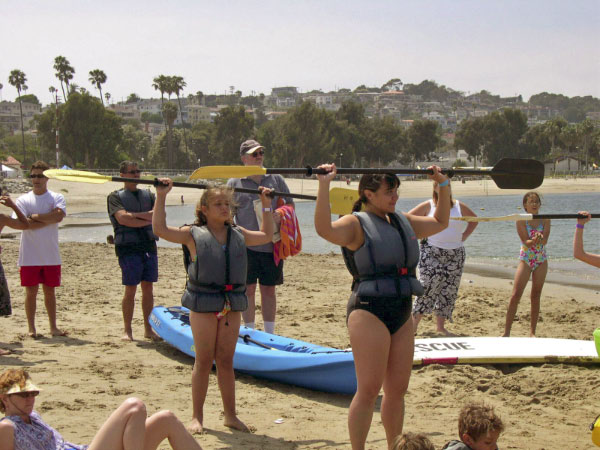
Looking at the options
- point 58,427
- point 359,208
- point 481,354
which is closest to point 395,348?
point 359,208

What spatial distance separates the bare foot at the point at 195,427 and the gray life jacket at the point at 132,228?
2.78m

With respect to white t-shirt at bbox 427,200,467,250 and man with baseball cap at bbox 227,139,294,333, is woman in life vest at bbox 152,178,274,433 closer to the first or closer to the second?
man with baseball cap at bbox 227,139,294,333

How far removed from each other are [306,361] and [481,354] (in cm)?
174

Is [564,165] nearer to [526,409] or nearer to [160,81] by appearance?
[160,81]

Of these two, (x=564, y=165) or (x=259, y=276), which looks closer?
(x=259, y=276)

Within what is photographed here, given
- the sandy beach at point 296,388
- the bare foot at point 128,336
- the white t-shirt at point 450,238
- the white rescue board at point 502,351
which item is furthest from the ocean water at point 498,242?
the bare foot at point 128,336

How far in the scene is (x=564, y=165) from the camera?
339ft

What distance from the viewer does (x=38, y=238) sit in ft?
A: 23.6

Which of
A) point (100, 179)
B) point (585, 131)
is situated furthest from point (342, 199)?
point (585, 131)

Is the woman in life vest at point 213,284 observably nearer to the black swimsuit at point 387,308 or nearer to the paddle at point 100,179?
the paddle at point 100,179

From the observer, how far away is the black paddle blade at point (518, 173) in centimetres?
507

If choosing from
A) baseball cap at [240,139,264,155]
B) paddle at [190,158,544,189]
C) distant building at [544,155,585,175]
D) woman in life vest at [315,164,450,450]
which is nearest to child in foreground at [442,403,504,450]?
woman in life vest at [315,164,450,450]

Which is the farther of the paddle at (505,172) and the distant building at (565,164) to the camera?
the distant building at (565,164)

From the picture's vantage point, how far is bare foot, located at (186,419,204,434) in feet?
15.0
